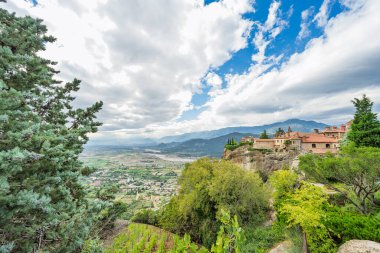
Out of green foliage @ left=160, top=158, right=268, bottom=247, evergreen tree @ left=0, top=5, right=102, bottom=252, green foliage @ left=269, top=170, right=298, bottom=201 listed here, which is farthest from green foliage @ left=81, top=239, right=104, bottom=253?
green foliage @ left=269, top=170, right=298, bottom=201

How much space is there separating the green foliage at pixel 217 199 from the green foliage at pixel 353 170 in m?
5.53

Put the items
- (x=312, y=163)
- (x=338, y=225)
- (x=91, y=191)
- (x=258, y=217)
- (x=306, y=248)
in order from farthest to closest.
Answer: (x=258, y=217) → (x=312, y=163) → (x=306, y=248) → (x=338, y=225) → (x=91, y=191)

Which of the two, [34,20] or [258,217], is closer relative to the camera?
[34,20]

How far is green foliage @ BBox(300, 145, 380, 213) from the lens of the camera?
10.0 m

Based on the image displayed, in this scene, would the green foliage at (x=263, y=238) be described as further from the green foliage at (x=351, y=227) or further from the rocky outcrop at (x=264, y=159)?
the rocky outcrop at (x=264, y=159)

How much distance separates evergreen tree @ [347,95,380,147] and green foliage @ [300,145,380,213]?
1088cm

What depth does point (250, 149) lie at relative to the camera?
3419 centimetres

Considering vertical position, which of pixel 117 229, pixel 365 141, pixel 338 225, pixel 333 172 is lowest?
pixel 117 229

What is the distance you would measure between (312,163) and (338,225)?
6.03 meters

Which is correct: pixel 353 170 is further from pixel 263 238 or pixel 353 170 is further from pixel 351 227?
pixel 263 238

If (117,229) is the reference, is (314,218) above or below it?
above

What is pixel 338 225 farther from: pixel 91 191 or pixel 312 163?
pixel 91 191

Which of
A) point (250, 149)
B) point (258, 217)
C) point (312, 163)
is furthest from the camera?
point (250, 149)

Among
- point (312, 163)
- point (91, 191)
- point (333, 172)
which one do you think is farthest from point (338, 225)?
point (91, 191)
